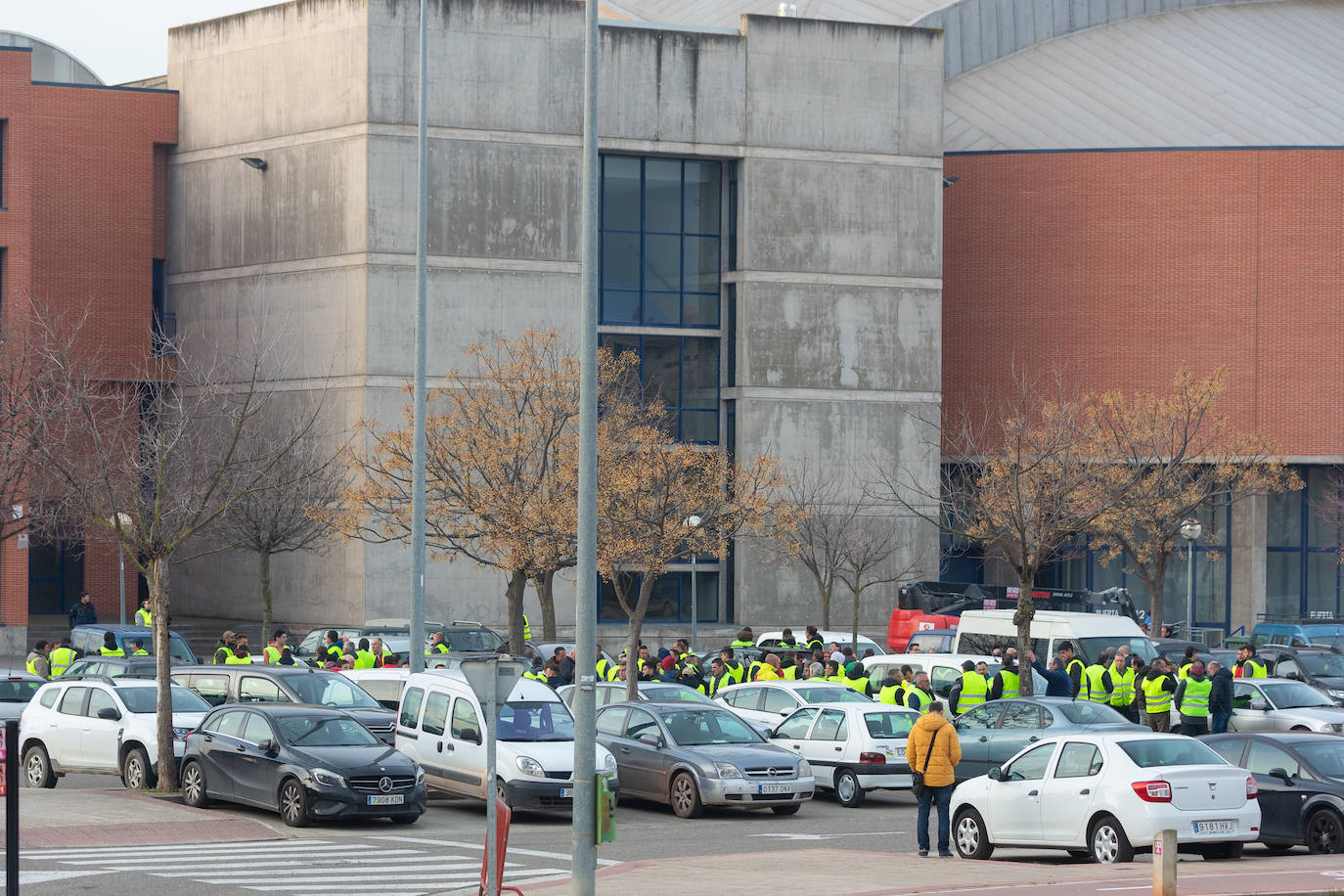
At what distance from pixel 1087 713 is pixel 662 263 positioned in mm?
31140

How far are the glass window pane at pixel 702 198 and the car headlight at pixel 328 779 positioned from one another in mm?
34362

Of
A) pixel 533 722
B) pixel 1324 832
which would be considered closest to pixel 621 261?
pixel 533 722

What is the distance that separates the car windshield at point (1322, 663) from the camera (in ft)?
113

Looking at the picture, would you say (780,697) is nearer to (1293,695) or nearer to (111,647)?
(1293,695)

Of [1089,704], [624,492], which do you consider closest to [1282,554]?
[624,492]

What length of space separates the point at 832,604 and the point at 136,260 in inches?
881

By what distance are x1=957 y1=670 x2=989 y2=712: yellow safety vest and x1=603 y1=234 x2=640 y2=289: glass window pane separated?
89.4 feet

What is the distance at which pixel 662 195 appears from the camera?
52.9 metres

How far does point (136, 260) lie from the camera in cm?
5312

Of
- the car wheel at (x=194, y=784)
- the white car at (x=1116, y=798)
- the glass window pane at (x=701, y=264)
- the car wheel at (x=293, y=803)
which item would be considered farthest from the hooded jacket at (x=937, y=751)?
the glass window pane at (x=701, y=264)

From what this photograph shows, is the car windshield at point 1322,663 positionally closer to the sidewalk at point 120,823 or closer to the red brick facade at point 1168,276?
the sidewalk at point 120,823

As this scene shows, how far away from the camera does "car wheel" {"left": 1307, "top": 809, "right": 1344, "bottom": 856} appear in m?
18.5

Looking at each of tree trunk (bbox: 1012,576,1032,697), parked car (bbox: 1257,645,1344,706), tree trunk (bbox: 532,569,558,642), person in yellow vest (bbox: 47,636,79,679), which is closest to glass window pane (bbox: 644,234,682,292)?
tree trunk (bbox: 532,569,558,642)

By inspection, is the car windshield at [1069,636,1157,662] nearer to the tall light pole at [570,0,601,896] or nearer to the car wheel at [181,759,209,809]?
the car wheel at [181,759,209,809]
